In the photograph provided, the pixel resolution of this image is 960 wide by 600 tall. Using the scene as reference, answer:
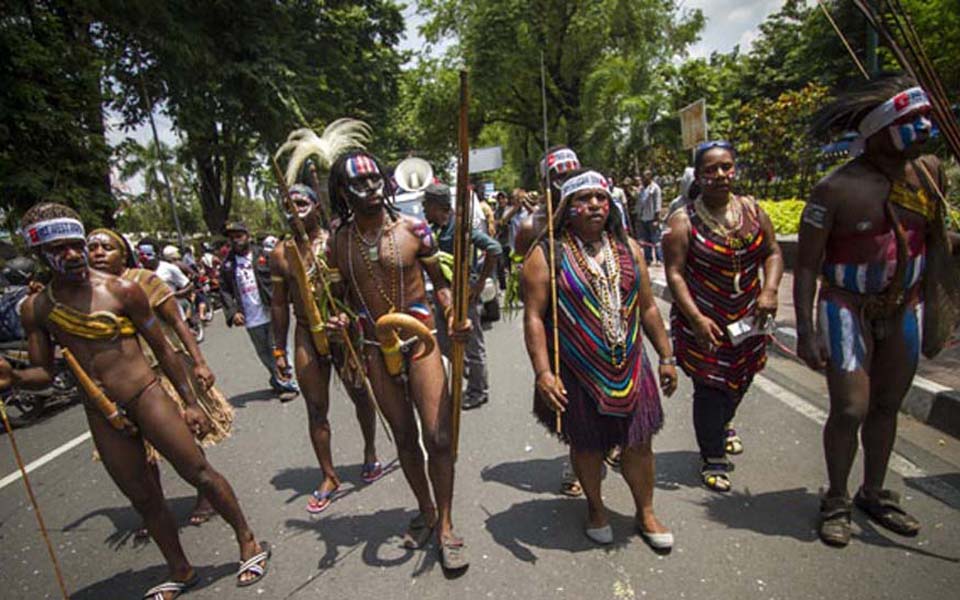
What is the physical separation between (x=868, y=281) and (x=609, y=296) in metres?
1.26

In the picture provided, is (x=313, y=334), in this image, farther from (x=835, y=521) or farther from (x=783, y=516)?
(x=835, y=521)

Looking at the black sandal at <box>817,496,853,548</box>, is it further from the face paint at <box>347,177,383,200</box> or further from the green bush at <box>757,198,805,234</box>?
the green bush at <box>757,198,805,234</box>

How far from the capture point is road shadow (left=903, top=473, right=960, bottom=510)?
2.88 meters

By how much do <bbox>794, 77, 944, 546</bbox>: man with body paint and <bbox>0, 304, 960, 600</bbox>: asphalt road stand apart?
11.7 inches

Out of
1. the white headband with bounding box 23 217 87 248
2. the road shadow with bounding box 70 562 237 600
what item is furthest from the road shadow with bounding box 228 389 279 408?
the white headband with bounding box 23 217 87 248

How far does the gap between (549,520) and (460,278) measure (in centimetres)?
155

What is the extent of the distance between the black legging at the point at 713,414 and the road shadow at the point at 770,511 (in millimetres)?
261

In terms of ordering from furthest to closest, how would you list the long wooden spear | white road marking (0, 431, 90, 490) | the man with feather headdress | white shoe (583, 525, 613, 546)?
white road marking (0, 431, 90, 490) → the man with feather headdress → white shoe (583, 525, 613, 546) → the long wooden spear

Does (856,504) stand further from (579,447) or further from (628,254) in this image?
(628,254)

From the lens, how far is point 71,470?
467 cm

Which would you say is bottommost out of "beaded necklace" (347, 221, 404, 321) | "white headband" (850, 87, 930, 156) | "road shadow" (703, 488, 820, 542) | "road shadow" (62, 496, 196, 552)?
"road shadow" (62, 496, 196, 552)

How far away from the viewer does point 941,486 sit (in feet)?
9.86

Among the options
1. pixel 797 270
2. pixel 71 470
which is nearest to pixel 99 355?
pixel 71 470

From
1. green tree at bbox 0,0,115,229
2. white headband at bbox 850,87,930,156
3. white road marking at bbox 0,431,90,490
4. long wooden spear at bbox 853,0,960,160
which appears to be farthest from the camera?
green tree at bbox 0,0,115,229
